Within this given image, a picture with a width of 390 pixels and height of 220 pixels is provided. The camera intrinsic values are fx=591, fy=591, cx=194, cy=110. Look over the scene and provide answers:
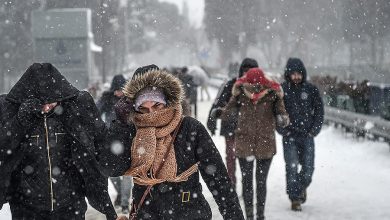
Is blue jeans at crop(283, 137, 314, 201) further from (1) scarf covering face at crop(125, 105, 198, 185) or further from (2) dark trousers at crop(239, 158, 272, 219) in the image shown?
(1) scarf covering face at crop(125, 105, 198, 185)

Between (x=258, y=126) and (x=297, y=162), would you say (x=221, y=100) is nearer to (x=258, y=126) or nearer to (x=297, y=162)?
(x=258, y=126)

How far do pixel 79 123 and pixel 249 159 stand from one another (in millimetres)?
2781

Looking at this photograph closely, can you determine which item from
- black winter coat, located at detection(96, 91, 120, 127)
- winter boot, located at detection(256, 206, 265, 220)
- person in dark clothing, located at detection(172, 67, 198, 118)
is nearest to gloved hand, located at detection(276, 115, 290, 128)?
winter boot, located at detection(256, 206, 265, 220)

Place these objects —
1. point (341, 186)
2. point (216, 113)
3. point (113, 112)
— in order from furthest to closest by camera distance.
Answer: point (341, 186)
point (113, 112)
point (216, 113)

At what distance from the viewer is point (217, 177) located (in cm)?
326

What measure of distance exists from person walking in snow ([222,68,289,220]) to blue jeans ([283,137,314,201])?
85 centimetres

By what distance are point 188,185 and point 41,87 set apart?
3.98 ft

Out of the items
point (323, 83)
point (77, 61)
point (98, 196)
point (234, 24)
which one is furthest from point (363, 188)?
point (234, 24)

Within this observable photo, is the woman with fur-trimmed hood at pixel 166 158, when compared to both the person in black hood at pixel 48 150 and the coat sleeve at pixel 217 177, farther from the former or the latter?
the person in black hood at pixel 48 150

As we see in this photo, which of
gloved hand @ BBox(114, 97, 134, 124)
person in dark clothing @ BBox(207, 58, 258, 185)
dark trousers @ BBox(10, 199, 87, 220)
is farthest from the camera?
person in dark clothing @ BBox(207, 58, 258, 185)

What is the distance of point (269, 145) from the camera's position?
6.18m

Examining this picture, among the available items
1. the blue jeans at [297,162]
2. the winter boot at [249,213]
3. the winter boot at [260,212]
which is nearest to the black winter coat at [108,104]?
the blue jeans at [297,162]

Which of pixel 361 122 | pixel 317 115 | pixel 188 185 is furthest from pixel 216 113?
pixel 361 122

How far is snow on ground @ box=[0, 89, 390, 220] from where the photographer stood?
6.96 meters
